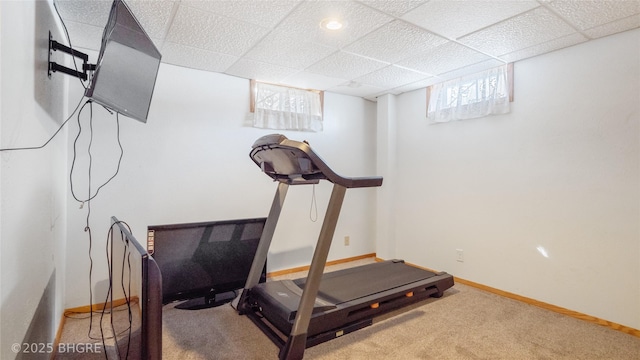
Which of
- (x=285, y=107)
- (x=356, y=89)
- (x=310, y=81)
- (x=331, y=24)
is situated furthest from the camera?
(x=356, y=89)

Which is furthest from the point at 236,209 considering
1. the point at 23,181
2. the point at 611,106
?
the point at 611,106

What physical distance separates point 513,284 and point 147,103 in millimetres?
3483

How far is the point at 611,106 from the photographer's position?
7.63 feet

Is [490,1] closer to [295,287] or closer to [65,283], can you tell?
[295,287]

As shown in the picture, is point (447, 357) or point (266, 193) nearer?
point (447, 357)

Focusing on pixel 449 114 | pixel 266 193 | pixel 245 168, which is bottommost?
pixel 266 193

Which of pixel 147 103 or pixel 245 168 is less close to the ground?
pixel 147 103

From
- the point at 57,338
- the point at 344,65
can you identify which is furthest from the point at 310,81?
the point at 57,338

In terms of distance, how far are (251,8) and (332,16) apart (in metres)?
0.53

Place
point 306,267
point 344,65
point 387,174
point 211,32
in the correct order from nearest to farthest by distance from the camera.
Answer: point 211,32 < point 344,65 < point 306,267 < point 387,174

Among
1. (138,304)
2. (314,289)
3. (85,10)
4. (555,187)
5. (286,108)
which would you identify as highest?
(85,10)

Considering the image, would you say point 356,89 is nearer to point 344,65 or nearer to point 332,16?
point 344,65

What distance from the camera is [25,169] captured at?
128cm

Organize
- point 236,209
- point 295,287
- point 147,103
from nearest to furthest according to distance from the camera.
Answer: point 147,103 < point 295,287 < point 236,209
